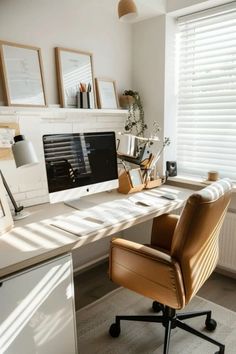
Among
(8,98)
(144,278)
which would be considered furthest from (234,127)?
(8,98)

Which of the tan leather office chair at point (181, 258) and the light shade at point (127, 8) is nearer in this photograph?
the tan leather office chair at point (181, 258)

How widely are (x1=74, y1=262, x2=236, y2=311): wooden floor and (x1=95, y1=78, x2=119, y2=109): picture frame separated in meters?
1.42

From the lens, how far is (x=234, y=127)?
7.55 ft

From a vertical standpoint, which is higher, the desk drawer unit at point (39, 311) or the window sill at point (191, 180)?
the window sill at point (191, 180)

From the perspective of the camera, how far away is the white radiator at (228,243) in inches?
88.7

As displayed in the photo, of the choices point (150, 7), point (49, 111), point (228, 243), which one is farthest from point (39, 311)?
point (150, 7)

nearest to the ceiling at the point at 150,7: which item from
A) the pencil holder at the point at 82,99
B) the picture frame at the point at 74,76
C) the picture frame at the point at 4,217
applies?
the picture frame at the point at 74,76

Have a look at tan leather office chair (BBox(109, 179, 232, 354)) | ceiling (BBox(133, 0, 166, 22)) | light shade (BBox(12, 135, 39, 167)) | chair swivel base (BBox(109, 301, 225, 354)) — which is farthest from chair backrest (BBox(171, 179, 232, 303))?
ceiling (BBox(133, 0, 166, 22))

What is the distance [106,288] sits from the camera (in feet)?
7.50

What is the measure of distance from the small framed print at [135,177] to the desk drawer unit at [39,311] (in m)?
0.98

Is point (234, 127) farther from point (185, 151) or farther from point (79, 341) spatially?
point (79, 341)

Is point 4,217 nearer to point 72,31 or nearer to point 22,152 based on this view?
point 22,152

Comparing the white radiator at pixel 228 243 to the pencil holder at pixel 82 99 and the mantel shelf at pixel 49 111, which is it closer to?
the mantel shelf at pixel 49 111

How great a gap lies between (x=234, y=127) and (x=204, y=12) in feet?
3.10
